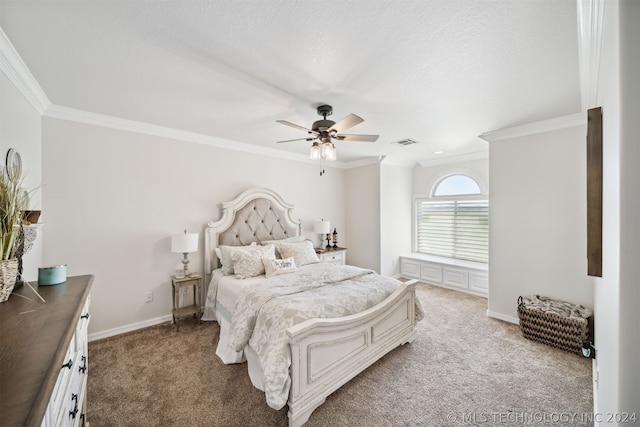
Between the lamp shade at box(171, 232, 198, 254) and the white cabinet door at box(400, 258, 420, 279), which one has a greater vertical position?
the lamp shade at box(171, 232, 198, 254)

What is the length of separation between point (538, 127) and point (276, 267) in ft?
11.6

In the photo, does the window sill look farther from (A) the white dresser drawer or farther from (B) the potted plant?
(B) the potted plant

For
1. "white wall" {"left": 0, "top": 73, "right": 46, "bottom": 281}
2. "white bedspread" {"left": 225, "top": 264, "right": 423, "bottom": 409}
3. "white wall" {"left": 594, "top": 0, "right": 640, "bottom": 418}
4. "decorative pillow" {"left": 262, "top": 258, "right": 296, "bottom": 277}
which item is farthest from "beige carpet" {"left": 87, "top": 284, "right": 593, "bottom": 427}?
"white wall" {"left": 594, "top": 0, "right": 640, "bottom": 418}

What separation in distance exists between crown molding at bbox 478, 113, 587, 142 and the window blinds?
5.13 ft

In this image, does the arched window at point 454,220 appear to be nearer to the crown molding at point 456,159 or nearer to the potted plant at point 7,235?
the crown molding at point 456,159

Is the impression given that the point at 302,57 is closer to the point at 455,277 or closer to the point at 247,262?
the point at 247,262

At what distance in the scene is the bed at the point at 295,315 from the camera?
1.71m

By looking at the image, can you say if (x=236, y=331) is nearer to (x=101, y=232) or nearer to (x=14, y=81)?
(x=101, y=232)

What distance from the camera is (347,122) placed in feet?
6.98

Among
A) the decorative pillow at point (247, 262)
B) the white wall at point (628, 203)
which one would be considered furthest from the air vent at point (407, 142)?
the white wall at point (628, 203)

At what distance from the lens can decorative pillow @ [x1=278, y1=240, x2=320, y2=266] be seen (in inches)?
140

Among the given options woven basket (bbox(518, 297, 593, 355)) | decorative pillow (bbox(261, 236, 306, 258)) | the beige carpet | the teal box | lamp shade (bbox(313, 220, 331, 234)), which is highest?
lamp shade (bbox(313, 220, 331, 234))

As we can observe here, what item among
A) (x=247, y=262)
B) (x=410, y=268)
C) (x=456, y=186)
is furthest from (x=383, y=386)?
(x=456, y=186)

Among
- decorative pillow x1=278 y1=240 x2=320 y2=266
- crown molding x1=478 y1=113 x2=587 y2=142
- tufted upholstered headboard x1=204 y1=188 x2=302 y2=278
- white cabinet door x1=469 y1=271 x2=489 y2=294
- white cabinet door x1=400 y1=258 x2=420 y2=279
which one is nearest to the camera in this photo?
crown molding x1=478 y1=113 x2=587 y2=142
